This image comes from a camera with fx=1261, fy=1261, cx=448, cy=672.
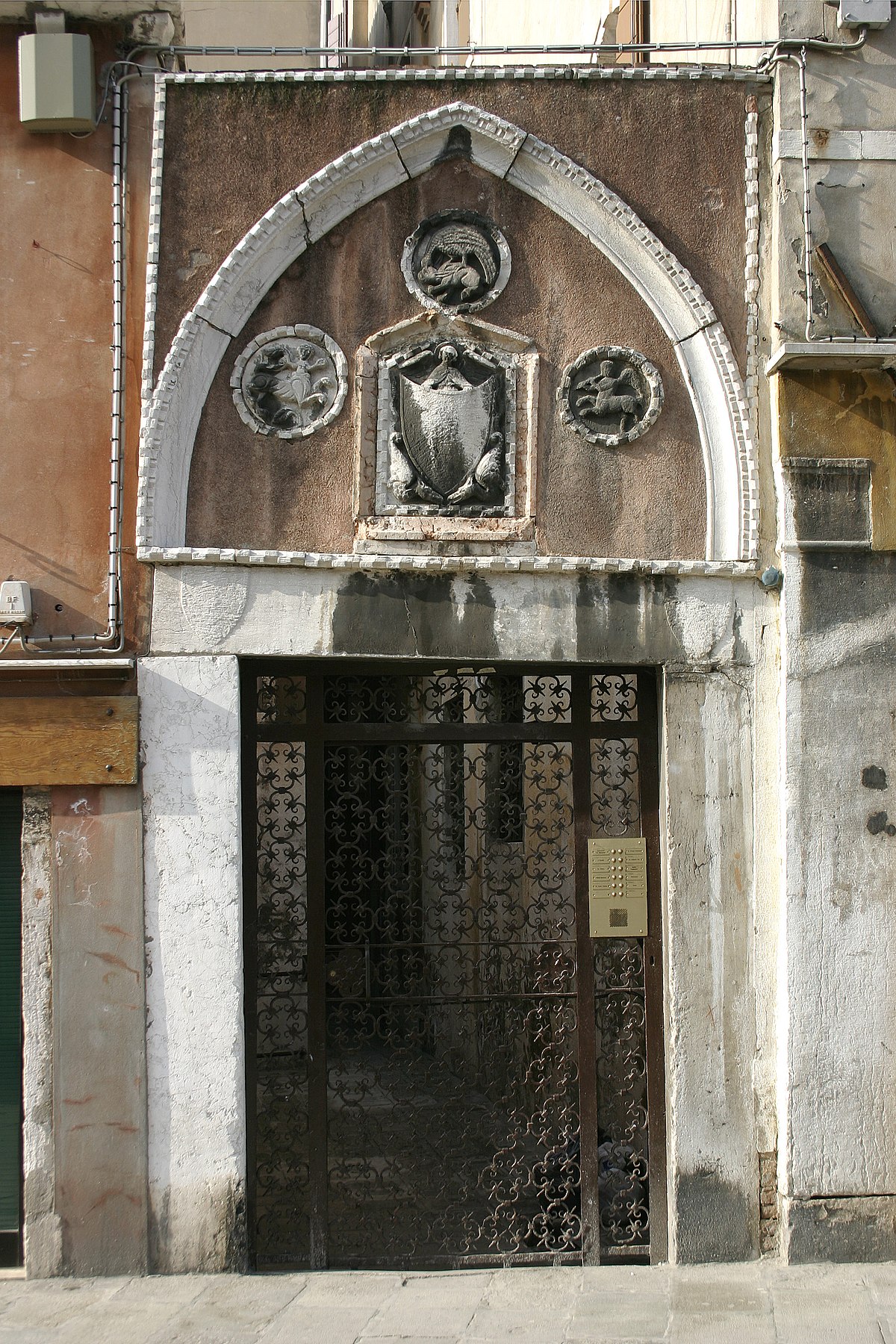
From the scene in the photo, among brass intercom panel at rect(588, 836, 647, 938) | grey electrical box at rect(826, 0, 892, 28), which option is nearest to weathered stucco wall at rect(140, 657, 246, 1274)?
brass intercom panel at rect(588, 836, 647, 938)

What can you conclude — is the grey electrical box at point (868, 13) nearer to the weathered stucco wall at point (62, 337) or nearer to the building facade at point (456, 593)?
the building facade at point (456, 593)

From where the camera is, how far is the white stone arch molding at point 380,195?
5.33 meters

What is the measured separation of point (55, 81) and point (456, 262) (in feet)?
6.05

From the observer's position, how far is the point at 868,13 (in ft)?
17.5

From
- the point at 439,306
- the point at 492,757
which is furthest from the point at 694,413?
the point at 492,757

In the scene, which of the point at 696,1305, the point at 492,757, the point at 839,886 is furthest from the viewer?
the point at 492,757

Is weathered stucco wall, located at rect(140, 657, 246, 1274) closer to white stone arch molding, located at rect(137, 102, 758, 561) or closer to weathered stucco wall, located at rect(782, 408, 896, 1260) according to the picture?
white stone arch molding, located at rect(137, 102, 758, 561)

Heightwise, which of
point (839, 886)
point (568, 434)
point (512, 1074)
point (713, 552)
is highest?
point (568, 434)

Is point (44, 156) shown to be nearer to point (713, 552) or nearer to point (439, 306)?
point (439, 306)

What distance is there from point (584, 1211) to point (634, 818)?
6.11ft

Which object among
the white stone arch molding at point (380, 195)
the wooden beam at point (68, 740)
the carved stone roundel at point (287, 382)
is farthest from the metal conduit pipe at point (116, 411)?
the carved stone roundel at point (287, 382)

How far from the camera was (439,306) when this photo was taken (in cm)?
546

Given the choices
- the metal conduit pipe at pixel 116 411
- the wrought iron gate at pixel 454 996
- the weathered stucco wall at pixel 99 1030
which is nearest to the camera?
the weathered stucco wall at pixel 99 1030

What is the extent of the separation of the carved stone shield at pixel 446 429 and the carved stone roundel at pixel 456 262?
376mm
